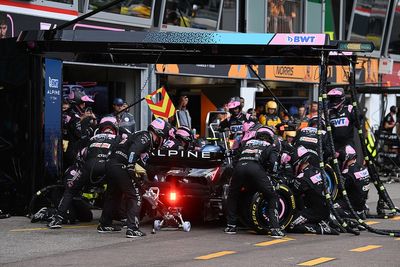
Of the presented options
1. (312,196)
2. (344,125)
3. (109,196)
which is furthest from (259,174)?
(344,125)

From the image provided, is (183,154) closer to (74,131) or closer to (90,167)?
(90,167)

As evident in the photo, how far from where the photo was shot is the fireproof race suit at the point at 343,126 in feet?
47.5

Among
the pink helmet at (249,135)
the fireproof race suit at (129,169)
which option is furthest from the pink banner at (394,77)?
the fireproof race suit at (129,169)

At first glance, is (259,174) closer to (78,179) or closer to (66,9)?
(78,179)

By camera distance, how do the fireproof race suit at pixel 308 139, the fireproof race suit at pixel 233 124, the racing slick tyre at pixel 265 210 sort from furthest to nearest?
the fireproof race suit at pixel 233 124 < the fireproof race suit at pixel 308 139 < the racing slick tyre at pixel 265 210

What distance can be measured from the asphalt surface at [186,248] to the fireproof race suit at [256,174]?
1.29ft

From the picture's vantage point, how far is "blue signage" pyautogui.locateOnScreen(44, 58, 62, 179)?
13648mm

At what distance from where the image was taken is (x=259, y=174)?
11352 millimetres

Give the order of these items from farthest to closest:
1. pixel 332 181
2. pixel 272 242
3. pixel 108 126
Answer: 1. pixel 332 181
2. pixel 108 126
3. pixel 272 242

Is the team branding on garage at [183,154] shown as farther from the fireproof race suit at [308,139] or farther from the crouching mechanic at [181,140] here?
the fireproof race suit at [308,139]

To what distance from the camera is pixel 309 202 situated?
39.5 feet

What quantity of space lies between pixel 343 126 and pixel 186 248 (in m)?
5.16

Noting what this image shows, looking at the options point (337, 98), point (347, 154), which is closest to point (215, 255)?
point (347, 154)

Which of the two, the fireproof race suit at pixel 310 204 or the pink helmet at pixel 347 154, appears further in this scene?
the pink helmet at pixel 347 154
